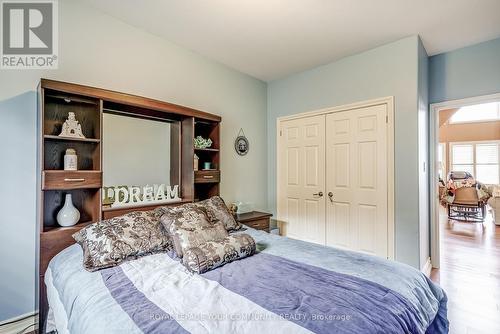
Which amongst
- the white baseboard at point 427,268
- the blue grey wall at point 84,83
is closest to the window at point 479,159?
the white baseboard at point 427,268

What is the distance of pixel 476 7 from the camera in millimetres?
2271

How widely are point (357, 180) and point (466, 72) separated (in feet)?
5.92

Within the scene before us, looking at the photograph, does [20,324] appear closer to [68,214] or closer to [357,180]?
[68,214]

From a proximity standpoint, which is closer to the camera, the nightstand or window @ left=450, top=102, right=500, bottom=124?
the nightstand

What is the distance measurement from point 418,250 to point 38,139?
12.1 ft

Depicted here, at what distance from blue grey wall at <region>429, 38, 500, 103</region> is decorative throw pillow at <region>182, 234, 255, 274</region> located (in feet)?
10.4

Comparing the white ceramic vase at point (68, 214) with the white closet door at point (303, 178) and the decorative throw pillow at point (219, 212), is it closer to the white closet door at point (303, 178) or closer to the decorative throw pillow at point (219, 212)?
the decorative throw pillow at point (219, 212)

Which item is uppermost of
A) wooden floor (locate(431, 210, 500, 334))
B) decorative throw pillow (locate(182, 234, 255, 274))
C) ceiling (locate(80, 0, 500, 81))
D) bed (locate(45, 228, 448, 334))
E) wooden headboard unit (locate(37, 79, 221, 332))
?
ceiling (locate(80, 0, 500, 81))

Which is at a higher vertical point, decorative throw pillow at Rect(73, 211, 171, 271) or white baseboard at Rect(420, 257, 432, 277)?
decorative throw pillow at Rect(73, 211, 171, 271)

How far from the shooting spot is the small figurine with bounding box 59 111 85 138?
1991mm

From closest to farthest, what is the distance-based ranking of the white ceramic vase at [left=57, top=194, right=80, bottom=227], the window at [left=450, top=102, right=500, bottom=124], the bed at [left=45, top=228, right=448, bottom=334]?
the bed at [left=45, top=228, right=448, bottom=334]
the white ceramic vase at [left=57, top=194, right=80, bottom=227]
the window at [left=450, top=102, right=500, bottom=124]

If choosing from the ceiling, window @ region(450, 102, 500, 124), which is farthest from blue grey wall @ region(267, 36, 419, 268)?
window @ region(450, 102, 500, 124)

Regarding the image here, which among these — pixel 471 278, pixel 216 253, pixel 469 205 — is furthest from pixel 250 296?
pixel 469 205

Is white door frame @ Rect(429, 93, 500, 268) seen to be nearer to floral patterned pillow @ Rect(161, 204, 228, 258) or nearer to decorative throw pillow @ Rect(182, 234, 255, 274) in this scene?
decorative throw pillow @ Rect(182, 234, 255, 274)
